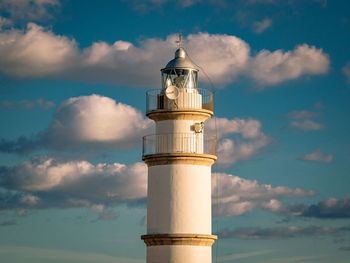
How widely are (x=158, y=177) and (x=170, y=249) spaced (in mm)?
4813

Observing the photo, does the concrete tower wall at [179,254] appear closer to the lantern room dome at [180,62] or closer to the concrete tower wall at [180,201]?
the concrete tower wall at [180,201]

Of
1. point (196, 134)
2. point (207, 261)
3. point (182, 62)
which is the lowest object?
point (207, 261)

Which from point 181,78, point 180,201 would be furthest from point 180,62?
point 180,201

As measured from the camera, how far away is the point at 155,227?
47.5 m

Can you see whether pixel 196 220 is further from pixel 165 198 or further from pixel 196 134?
pixel 196 134

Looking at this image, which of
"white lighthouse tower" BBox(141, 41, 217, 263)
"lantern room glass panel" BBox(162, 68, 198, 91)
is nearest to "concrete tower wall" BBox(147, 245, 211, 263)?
"white lighthouse tower" BBox(141, 41, 217, 263)

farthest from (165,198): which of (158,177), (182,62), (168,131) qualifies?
(182,62)

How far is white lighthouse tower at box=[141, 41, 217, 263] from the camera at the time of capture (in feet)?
154

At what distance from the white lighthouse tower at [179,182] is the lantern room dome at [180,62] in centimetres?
21

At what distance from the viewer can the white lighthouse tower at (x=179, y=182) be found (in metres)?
46.9

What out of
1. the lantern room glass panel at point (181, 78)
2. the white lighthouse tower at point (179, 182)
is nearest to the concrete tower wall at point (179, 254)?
the white lighthouse tower at point (179, 182)

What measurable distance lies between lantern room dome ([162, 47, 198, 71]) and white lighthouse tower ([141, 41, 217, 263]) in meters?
0.21

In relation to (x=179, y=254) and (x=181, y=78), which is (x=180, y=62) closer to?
(x=181, y=78)

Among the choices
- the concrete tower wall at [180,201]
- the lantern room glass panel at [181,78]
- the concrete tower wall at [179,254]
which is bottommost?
the concrete tower wall at [179,254]
